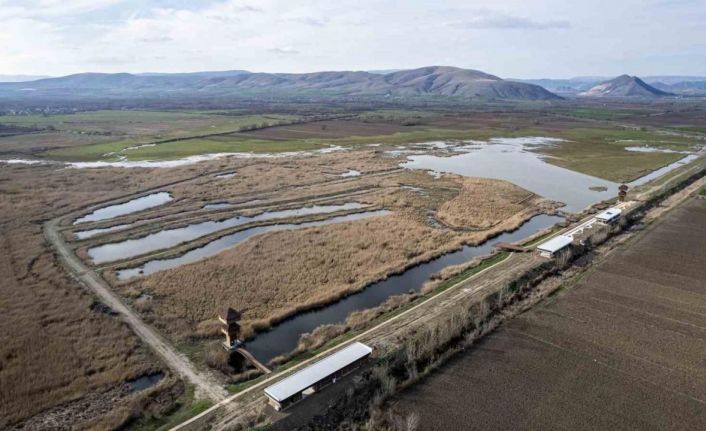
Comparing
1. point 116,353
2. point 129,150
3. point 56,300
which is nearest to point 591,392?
point 116,353

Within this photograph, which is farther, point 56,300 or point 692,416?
point 56,300

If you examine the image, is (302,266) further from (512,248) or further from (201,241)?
(512,248)

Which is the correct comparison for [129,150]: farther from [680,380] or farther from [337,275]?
[680,380]

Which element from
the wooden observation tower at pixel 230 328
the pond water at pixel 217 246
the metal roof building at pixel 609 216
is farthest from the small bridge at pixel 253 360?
the metal roof building at pixel 609 216

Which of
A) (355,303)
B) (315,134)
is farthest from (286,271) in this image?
(315,134)

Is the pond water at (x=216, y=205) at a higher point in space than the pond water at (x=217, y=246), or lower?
higher

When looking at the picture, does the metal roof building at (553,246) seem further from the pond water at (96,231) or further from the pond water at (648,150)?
the pond water at (648,150)
